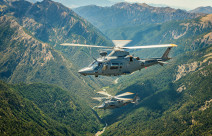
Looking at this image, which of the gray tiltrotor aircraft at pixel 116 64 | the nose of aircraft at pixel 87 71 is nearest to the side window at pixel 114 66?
the gray tiltrotor aircraft at pixel 116 64

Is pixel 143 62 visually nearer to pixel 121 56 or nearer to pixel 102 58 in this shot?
pixel 121 56

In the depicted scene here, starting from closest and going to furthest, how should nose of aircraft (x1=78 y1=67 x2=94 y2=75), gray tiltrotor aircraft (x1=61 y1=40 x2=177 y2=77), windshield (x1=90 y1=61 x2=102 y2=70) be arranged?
nose of aircraft (x1=78 y1=67 x2=94 y2=75) → gray tiltrotor aircraft (x1=61 y1=40 x2=177 y2=77) → windshield (x1=90 y1=61 x2=102 y2=70)

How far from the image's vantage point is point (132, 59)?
2491 inches

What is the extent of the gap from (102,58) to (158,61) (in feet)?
74.2

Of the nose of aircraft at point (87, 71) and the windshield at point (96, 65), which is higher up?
the windshield at point (96, 65)

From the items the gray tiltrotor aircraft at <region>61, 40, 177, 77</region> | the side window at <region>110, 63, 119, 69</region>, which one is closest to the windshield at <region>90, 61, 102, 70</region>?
the gray tiltrotor aircraft at <region>61, 40, 177, 77</region>

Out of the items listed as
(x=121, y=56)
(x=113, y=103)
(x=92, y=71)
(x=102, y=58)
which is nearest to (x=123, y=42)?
(x=121, y=56)

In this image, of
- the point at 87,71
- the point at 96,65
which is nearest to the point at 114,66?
the point at 96,65

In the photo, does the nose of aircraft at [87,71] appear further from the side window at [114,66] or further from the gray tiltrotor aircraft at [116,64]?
the side window at [114,66]

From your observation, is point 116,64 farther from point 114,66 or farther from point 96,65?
point 96,65

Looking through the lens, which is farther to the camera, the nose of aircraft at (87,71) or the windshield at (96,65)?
the windshield at (96,65)

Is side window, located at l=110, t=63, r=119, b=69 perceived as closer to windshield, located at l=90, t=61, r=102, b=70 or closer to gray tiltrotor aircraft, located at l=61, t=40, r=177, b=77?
gray tiltrotor aircraft, located at l=61, t=40, r=177, b=77

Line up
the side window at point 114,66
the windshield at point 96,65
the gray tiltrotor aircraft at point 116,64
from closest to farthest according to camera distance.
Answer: the gray tiltrotor aircraft at point 116,64 < the windshield at point 96,65 < the side window at point 114,66

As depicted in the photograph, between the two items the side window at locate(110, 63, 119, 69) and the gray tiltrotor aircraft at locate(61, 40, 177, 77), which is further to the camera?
the side window at locate(110, 63, 119, 69)
